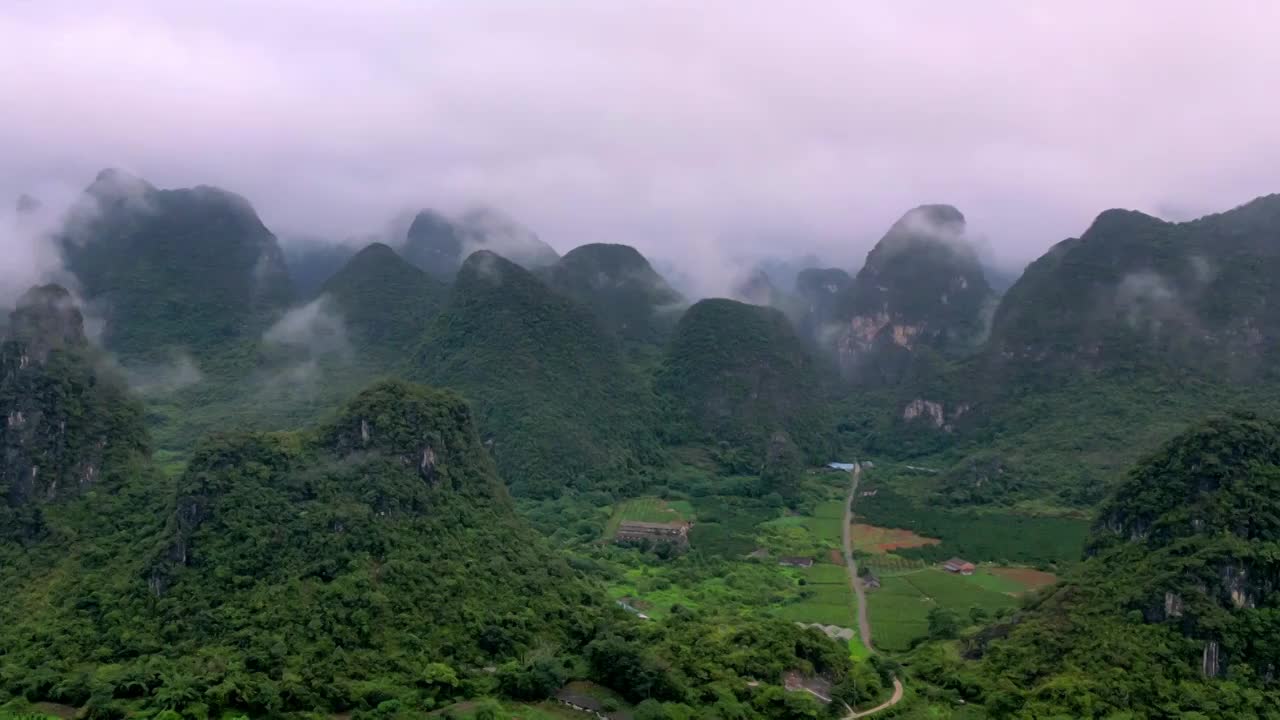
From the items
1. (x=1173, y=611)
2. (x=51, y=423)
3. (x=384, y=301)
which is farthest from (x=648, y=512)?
(x=384, y=301)

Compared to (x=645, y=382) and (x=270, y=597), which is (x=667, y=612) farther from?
(x=645, y=382)

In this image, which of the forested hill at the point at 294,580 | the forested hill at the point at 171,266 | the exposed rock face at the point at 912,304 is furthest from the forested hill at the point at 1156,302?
the forested hill at the point at 171,266

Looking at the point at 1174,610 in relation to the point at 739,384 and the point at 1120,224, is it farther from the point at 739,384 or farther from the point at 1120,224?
the point at 1120,224

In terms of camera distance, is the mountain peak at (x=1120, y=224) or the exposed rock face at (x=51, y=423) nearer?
the exposed rock face at (x=51, y=423)

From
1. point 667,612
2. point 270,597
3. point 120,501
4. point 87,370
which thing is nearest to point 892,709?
point 667,612

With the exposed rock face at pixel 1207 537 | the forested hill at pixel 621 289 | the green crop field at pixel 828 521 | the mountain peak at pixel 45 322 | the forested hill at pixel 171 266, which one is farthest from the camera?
the forested hill at pixel 621 289

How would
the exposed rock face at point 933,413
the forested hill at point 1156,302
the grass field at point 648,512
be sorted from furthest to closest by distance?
the exposed rock face at point 933,413
the forested hill at point 1156,302
the grass field at point 648,512

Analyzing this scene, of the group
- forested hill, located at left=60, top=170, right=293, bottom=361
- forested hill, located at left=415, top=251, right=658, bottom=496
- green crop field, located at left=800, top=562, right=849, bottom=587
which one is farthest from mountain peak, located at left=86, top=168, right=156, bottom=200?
green crop field, located at left=800, top=562, right=849, bottom=587

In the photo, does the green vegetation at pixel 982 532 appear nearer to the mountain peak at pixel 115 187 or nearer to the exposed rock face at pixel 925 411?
the exposed rock face at pixel 925 411
